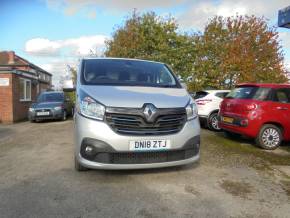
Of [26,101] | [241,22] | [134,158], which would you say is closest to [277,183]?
[134,158]

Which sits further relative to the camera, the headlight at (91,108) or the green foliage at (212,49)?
the green foliage at (212,49)

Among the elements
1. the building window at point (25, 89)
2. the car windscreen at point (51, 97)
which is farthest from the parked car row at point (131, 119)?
the building window at point (25, 89)

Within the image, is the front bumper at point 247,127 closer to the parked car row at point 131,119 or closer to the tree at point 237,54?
the parked car row at point 131,119

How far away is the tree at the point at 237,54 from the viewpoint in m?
21.2

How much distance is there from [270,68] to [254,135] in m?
16.2

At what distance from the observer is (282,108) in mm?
7840

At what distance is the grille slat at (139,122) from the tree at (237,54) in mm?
16952

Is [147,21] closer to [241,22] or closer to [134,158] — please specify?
[241,22]

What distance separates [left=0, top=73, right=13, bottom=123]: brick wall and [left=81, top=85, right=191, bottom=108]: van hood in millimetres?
11637

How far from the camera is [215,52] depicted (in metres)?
22.0

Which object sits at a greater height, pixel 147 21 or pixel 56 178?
pixel 147 21

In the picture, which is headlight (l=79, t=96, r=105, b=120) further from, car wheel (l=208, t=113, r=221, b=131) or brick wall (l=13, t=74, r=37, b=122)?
brick wall (l=13, t=74, r=37, b=122)

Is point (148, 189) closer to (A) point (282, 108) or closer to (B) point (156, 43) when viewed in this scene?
(A) point (282, 108)

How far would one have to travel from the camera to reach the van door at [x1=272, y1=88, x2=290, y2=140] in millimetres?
7812
